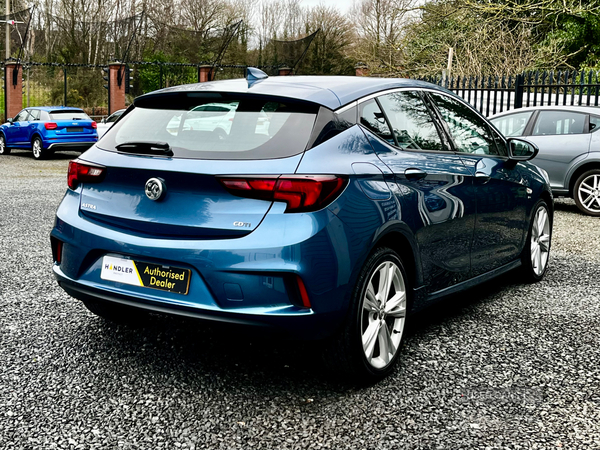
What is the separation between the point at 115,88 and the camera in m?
32.2

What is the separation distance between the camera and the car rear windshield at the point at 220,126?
3346 mm

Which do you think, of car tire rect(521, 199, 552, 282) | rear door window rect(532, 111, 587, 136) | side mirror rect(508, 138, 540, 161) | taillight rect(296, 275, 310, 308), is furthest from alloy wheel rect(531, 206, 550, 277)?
rear door window rect(532, 111, 587, 136)

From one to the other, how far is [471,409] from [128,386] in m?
1.73

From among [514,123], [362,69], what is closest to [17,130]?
[362,69]

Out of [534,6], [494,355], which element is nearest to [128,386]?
[494,355]

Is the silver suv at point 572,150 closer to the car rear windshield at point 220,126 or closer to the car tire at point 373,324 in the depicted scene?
the car tire at point 373,324

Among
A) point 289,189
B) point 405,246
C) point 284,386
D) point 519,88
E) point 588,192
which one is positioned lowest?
point 284,386

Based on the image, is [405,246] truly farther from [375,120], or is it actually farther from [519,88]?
[519,88]

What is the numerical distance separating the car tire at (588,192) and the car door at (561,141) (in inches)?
7.7

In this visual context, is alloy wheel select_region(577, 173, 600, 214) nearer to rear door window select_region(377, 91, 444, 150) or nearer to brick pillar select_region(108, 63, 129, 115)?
rear door window select_region(377, 91, 444, 150)

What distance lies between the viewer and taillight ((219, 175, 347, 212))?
10.4 feet

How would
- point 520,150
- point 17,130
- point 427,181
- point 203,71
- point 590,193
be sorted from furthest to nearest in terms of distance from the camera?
point 203,71 < point 17,130 < point 590,193 < point 520,150 < point 427,181

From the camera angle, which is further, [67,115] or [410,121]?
[67,115]

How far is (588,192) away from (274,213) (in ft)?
28.3
